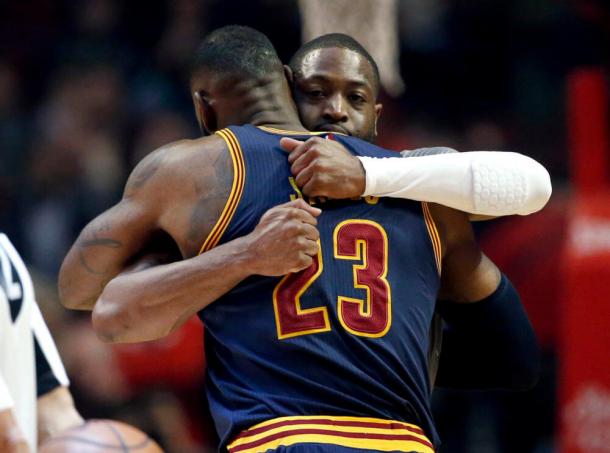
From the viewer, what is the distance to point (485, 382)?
13.8ft

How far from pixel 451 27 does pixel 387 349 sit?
6026 mm

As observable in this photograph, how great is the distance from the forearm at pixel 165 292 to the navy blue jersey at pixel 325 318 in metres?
0.10

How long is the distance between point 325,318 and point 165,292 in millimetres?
453

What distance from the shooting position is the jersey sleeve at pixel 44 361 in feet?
14.2

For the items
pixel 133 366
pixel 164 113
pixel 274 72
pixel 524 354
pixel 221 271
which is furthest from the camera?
pixel 164 113

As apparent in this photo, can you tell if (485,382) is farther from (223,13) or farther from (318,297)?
(223,13)

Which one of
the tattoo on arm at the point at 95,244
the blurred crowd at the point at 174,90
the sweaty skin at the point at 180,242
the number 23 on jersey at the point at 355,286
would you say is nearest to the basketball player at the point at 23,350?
the sweaty skin at the point at 180,242

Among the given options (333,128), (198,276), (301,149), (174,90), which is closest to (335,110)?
(333,128)

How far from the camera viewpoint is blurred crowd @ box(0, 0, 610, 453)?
26.6 ft

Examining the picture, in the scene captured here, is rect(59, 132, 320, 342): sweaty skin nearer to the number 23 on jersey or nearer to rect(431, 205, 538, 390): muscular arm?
the number 23 on jersey

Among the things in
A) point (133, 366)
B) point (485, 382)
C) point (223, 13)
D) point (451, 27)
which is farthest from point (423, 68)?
point (485, 382)

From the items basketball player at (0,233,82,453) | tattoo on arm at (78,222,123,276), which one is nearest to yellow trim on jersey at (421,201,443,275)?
tattoo on arm at (78,222,123,276)

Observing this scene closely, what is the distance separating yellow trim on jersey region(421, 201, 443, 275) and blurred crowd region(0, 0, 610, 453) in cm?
393

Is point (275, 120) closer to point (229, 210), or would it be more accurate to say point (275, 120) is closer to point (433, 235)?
point (229, 210)
